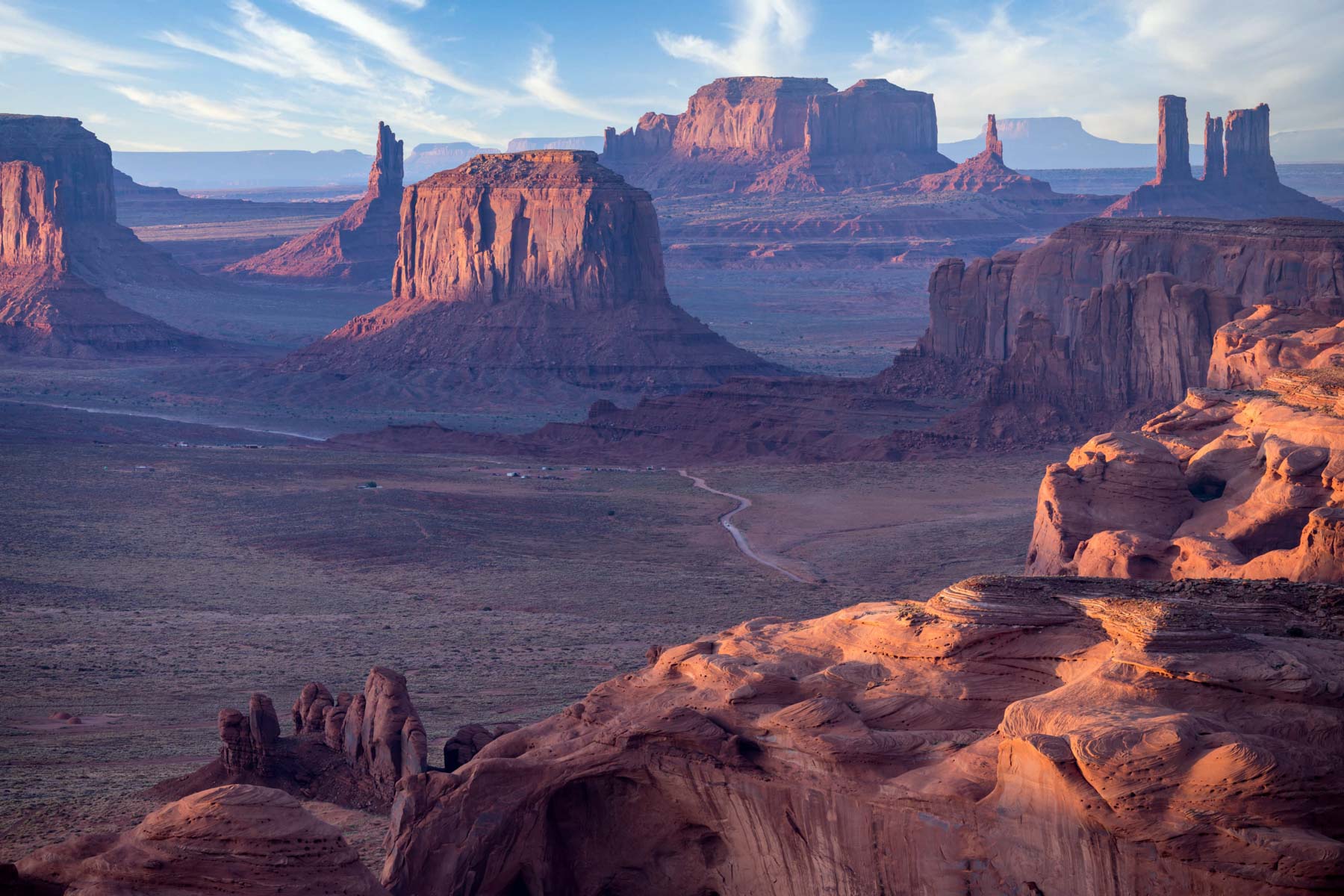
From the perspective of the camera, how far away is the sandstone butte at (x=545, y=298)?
90.8 meters

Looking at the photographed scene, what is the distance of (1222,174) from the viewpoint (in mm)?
163750

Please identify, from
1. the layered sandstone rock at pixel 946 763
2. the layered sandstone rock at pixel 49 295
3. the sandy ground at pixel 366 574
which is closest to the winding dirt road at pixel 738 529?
the sandy ground at pixel 366 574

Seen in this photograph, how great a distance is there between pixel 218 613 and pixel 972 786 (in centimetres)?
2323

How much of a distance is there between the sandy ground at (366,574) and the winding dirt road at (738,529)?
0.42 meters

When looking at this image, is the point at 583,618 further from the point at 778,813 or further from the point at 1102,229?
the point at 1102,229

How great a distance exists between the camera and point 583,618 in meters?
32.8

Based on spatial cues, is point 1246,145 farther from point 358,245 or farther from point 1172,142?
point 358,245

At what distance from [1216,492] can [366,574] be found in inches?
871

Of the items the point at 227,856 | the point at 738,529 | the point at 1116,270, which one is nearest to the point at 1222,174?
the point at 1116,270

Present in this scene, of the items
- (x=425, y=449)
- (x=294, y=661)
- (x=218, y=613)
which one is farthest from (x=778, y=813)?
(x=425, y=449)

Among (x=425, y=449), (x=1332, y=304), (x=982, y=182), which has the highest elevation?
(x=982, y=182)

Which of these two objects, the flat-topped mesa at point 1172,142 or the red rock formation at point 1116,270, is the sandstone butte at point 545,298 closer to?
the red rock formation at point 1116,270

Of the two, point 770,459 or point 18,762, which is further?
point 770,459

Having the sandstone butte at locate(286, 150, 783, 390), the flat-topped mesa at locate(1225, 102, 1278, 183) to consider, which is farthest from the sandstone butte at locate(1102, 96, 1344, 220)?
the sandstone butte at locate(286, 150, 783, 390)
